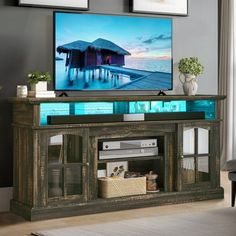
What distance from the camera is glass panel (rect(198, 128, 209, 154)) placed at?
5.54 m

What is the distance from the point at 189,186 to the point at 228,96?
2.18 metres

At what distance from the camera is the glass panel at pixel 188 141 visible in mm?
A: 5480

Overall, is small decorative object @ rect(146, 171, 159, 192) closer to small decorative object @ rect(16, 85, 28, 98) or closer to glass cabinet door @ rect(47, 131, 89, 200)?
glass cabinet door @ rect(47, 131, 89, 200)

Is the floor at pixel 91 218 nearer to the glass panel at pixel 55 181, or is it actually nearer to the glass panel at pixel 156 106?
the glass panel at pixel 55 181

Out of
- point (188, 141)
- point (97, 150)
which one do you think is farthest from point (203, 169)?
point (97, 150)

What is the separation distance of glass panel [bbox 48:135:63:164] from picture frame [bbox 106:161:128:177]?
512 mm

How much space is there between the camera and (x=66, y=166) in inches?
192

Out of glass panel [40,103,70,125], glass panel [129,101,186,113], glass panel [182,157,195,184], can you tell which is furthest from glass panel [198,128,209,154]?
glass panel [40,103,70,125]

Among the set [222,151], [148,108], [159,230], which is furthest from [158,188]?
[222,151]

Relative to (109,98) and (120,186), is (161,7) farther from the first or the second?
(120,186)

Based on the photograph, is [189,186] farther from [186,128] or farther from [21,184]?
[21,184]

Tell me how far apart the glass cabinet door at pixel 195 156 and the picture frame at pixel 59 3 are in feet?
4.54

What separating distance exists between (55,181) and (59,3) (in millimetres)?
1510

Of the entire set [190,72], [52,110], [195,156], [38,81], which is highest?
[190,72]
